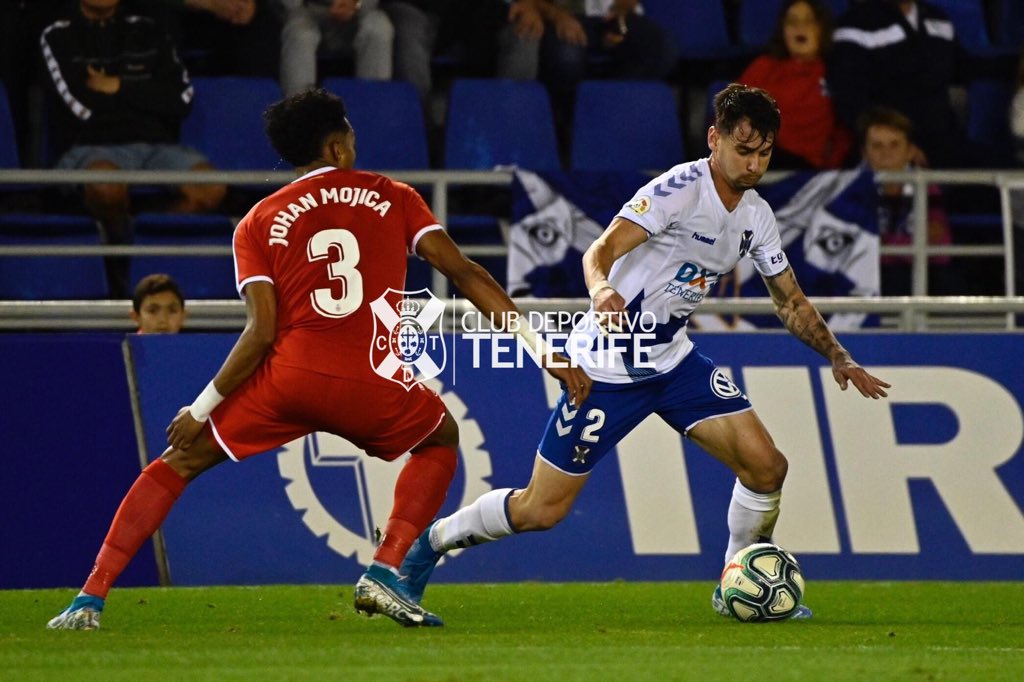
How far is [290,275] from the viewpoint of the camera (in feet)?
22.2

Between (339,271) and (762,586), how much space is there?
7.89ft

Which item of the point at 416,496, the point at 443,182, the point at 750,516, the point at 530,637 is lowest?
the point at 530,637

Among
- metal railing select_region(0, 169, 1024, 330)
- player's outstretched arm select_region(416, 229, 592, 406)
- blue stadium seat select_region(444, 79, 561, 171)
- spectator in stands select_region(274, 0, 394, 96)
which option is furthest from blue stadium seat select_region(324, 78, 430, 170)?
player's outstretched arm select_region(416, 229, 592, 406)

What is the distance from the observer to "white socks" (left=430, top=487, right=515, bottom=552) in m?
7.60

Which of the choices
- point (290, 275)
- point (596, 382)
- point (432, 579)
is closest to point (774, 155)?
point (432, 579)

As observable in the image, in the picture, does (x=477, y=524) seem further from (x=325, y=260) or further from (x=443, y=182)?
(x=443, y=182)

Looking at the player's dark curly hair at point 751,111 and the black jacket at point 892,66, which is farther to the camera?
the black jacket at point 892,66

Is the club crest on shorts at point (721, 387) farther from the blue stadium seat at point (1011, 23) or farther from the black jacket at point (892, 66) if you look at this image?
the blue stadium seat at point (1011, 23)

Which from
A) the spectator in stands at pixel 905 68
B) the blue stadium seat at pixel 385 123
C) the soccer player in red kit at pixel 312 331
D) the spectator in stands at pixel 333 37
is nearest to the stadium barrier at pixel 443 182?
the blue stadium seat at pixel 385 123

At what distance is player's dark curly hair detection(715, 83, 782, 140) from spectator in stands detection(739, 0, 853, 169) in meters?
5.34

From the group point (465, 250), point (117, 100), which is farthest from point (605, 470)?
point (117, 100)

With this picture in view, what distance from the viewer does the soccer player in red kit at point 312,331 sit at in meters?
6.74

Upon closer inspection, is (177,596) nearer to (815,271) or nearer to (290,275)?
(290,275)

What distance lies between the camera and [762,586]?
7.61m
